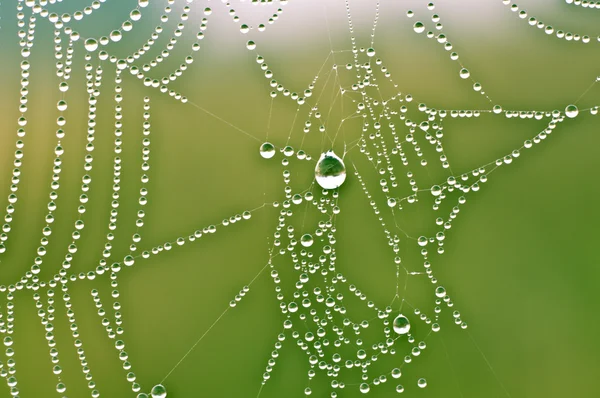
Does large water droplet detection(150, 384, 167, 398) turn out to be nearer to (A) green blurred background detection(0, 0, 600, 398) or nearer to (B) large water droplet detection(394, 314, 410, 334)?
(A) green blurred background detection(0, 0, 600, 398)

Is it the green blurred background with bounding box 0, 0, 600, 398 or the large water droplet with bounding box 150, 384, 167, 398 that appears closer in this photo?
the large water droplet with bounding box 150, 384, 167, 398

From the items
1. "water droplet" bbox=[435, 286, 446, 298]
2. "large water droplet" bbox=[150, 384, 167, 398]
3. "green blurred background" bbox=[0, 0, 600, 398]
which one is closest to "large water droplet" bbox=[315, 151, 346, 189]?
"green blurred background" bbox=[0, 0, 600, 398]

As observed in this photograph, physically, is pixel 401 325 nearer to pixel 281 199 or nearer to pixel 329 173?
pixel 329 173

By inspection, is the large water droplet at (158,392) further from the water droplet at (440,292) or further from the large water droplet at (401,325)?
the water droplet at (440,292)

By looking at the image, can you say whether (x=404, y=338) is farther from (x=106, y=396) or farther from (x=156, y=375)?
(x=106, y=396)

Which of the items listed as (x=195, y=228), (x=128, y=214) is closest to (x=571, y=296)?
(x=195, y=228)

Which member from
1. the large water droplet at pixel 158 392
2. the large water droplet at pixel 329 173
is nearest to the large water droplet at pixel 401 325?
the large water droplet at pixel 329 173

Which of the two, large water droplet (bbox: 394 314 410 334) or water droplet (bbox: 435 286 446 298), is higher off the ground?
water droplet (bbox: 435 286 446 298)
